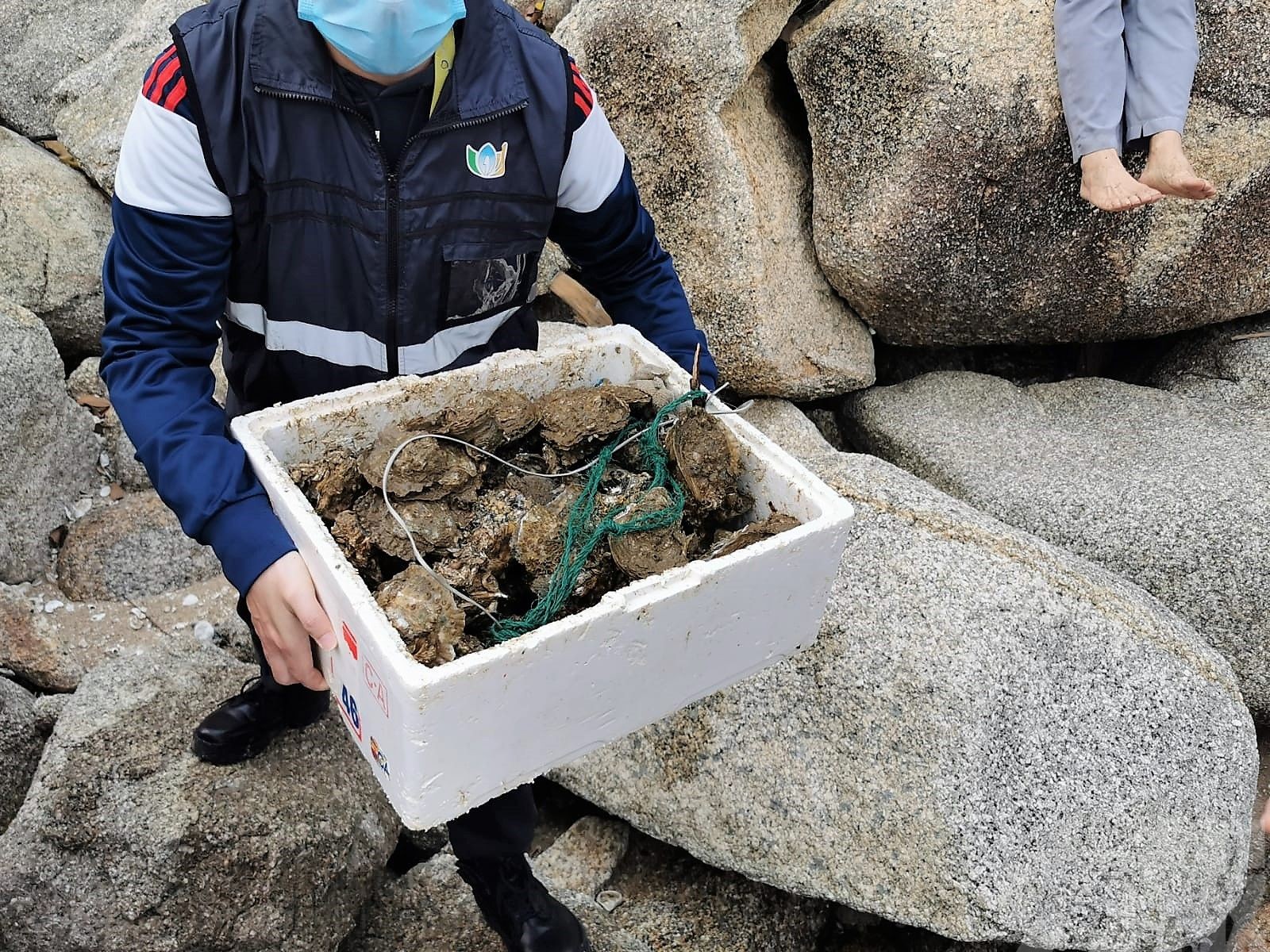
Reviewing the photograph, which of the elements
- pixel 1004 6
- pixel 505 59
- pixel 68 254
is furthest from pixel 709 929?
pixel 68 254

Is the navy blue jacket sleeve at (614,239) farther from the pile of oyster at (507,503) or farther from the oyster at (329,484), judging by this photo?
the oyster at (329,484)

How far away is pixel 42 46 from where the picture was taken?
538 cm

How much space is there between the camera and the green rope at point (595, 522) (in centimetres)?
172

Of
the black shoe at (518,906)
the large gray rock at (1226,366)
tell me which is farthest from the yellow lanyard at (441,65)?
the large gray rock at (1226,366)

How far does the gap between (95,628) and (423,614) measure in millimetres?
2515

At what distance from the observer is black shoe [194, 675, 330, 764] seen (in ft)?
8.93

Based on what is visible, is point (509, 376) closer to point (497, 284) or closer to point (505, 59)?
point (497, 284)

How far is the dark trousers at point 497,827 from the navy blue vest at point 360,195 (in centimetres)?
63

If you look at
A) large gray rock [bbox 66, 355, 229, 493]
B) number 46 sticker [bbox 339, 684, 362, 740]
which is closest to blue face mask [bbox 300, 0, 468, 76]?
number 46 sticker [bbox 339, 684, 362, 740]

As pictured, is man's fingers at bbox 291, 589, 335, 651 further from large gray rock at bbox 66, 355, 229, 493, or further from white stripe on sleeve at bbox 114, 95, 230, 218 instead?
large gray rock at bbox 66, 355, 229, 493

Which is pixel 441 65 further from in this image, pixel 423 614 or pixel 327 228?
pixel 423 614

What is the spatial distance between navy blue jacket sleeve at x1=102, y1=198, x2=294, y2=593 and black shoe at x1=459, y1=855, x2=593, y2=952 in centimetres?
111

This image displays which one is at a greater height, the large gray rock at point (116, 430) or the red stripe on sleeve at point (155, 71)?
the red stripe on sleeve at point (155, 71)

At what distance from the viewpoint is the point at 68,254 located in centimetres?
444
